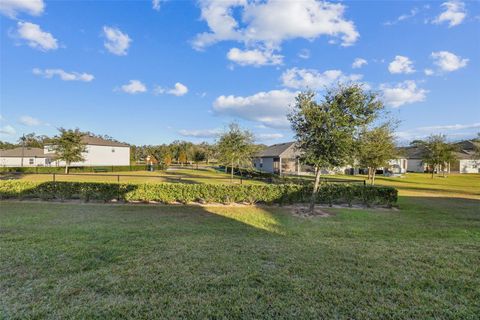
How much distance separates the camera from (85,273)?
11.2 feet

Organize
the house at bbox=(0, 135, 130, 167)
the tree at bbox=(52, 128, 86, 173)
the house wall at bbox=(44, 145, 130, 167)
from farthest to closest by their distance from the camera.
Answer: the house at bbox=(0, 135, 130, 167) < the house wall at bbox=(44, 145, 130, 167) < the tree at bbox=(52, 128, 86, 173)

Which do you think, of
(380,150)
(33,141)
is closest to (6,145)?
(33,141)

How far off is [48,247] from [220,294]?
3597mm

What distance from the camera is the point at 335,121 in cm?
829

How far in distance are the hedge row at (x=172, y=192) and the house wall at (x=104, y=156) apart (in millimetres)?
32276

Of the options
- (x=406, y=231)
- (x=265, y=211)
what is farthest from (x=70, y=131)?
(x=406, y=231)

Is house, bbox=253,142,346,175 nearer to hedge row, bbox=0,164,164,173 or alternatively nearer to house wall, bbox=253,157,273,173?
house wall, bbox=253,157,273,173

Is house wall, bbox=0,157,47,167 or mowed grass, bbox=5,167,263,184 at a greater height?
house wall, bbox=0,157,47,167

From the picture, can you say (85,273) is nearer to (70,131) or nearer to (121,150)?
(70,131)

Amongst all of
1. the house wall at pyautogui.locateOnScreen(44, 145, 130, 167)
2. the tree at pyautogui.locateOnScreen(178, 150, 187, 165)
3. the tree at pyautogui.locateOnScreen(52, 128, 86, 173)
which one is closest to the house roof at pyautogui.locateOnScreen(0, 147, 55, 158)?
the house wall at pyautogui.locateOnScreen(44, 145, 130, 167)

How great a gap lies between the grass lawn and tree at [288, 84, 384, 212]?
9.16 feet

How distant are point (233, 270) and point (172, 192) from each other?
22.1ft

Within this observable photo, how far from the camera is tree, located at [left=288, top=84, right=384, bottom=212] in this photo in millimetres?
8305

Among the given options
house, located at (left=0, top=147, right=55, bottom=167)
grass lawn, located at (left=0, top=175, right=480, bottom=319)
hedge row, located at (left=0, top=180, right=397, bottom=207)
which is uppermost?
house, located at (left=0, top=147, right=55, bottom=167)
